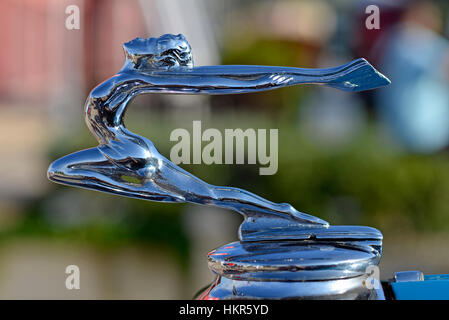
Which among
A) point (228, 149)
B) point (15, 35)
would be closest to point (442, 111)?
point (228, 149)

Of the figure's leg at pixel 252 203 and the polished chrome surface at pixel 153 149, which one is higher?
the polished chrome surface at pixel 153 149

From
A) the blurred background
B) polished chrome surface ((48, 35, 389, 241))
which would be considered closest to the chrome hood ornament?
polished chrome surface ((48, 35, 389, 241))

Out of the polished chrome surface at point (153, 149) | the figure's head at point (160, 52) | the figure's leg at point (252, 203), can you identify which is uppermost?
the figure's head at point (160, 52)

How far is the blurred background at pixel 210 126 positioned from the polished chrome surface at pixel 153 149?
12.6 feet

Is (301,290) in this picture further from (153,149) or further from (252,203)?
(153,149)

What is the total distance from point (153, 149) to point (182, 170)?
0.19ft

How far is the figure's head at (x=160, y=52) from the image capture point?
98 centimetres

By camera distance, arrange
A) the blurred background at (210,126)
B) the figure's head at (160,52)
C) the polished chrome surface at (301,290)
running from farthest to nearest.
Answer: the blurred background at (210,126), the figure's head at (160,52), the polished chrome surface at (301,290)

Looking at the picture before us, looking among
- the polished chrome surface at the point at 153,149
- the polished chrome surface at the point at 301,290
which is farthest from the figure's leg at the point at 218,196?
the polished chrome surface at the point at 301,290

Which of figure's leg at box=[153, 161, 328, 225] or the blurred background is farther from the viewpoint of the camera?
the blurred background

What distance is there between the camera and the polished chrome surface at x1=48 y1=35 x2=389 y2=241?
97cm

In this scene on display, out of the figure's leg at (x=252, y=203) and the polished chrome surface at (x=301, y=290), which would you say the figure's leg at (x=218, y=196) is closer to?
the figure's leg at (x=252, y=203)

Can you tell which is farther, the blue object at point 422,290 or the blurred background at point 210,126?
the blurred background at point 210,126

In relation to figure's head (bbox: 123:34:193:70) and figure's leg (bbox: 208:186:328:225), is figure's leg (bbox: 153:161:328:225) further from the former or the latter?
figure's head (bbox: 123:34:193:70)
